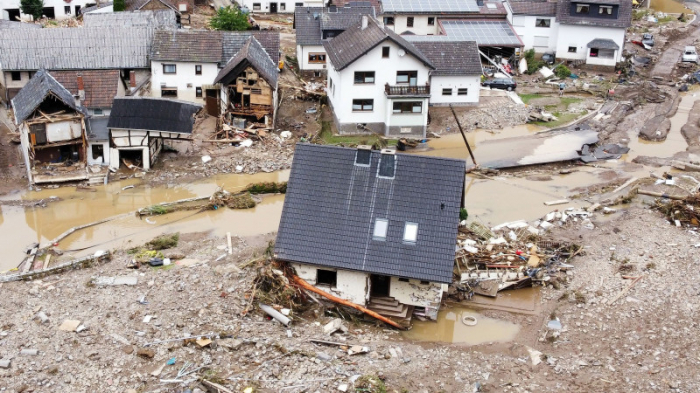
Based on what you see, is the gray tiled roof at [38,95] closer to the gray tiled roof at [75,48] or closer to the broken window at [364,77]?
the gray tiled roof at [75,48]

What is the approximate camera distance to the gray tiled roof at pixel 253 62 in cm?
4525

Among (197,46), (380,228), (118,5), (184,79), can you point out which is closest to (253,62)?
(197,46)

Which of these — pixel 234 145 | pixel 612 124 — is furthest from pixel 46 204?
pixel 612 124

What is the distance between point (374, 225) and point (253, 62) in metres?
21.9

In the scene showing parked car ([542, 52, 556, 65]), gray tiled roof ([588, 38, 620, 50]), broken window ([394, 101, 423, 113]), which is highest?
gray tiled roof ([588, 38, 620, 50])

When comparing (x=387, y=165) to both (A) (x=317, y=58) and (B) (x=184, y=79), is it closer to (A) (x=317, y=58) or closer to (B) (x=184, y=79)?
(B) (x=184, y=79)

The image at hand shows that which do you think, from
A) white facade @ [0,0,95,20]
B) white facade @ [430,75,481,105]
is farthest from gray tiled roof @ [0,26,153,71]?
white facade @ [0,0,95,20]

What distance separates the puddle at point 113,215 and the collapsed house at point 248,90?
663cm

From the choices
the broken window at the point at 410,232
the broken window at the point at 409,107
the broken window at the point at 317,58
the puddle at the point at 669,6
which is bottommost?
the broken window at the point at 410,232

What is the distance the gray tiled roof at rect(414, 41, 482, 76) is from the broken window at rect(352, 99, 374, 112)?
225 inches

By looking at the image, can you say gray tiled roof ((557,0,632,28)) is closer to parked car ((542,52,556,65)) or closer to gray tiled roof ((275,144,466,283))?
parked car ((542,52,556,65))

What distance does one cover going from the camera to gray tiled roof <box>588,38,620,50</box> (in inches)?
2313

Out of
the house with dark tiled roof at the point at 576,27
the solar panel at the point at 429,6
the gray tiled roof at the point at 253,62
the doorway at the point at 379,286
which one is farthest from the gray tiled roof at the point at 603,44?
the doorway at the point at 379,286

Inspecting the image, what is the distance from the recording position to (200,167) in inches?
1638
